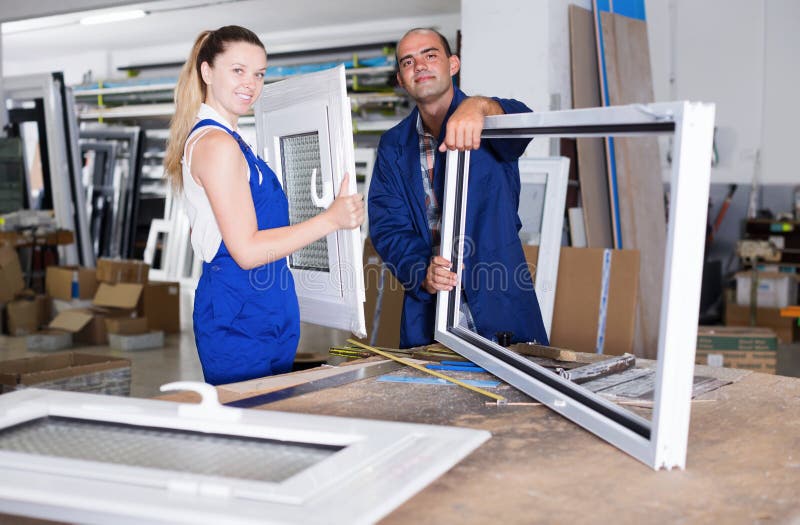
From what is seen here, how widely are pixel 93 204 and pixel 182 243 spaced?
4.70ft

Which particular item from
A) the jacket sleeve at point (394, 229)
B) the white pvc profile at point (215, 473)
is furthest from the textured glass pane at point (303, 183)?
the white pvc profile at point (215, 473)

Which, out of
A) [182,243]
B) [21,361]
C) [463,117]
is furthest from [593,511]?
[182,243]

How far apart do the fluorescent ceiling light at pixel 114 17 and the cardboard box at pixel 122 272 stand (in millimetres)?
3005

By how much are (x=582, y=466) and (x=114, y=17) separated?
889cm

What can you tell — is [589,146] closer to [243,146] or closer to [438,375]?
[243,146]

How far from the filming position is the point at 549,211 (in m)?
4.21

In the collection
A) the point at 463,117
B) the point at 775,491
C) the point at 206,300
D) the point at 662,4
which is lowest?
the point at 775,491

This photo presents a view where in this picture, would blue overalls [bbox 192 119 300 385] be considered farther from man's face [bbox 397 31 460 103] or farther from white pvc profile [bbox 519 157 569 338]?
white pvc profile [bbox 519 157 569 338]

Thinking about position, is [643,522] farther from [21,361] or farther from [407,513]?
[21,361]

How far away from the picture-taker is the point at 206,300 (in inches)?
79.7

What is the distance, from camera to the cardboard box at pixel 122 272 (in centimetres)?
695

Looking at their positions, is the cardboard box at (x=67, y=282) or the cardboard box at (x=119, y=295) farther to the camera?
the cardboard box at (x=67, y=282)

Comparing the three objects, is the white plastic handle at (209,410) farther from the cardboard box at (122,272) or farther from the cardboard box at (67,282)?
the cardboard box at (67,282)

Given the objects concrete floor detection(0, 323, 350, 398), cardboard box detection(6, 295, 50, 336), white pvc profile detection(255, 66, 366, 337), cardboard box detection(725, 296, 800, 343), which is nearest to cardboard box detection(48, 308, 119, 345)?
concrete floor detection(0, 323, 350, 398)
